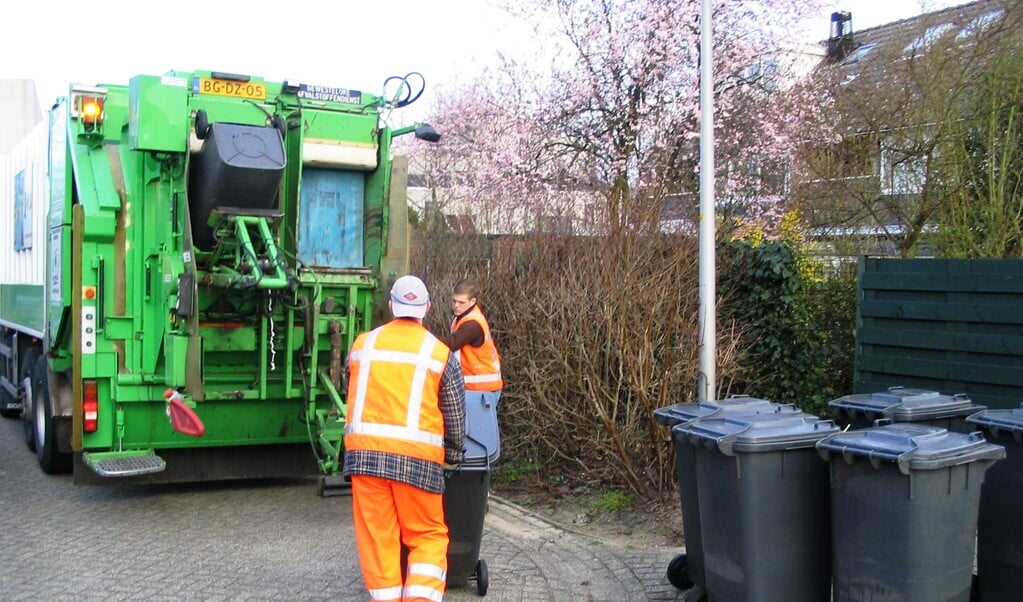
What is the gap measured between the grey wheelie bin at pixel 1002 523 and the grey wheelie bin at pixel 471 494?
225 centimetres

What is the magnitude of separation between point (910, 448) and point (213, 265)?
4591 millimetres

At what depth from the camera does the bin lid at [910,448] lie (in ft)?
12.5

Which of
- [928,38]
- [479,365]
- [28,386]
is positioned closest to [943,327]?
[479,365]

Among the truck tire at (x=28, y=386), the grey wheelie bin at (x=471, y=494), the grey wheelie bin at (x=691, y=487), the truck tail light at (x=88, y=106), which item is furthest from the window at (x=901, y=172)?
the truck tire at (x=28, y=386)

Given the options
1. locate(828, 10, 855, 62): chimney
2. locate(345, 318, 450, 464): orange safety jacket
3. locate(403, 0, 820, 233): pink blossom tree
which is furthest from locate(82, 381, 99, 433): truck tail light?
locate(828, 10, 855, 62): chimney

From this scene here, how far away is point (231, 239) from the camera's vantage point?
21.5 ft

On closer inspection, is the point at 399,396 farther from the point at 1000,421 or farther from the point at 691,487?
the point at 1000,421

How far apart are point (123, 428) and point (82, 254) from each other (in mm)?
1193

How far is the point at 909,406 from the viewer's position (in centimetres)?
504

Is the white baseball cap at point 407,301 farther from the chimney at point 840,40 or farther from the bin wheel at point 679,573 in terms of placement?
the chimney at point 840,40

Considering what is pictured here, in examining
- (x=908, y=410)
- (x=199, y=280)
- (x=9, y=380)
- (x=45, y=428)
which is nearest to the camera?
(x=908, y=410)

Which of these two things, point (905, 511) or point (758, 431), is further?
point (758, 431)

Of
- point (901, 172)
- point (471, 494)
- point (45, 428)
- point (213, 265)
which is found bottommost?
point (45, 428)

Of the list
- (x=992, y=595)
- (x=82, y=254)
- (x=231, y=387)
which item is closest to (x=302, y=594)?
(x=231, y=387)
